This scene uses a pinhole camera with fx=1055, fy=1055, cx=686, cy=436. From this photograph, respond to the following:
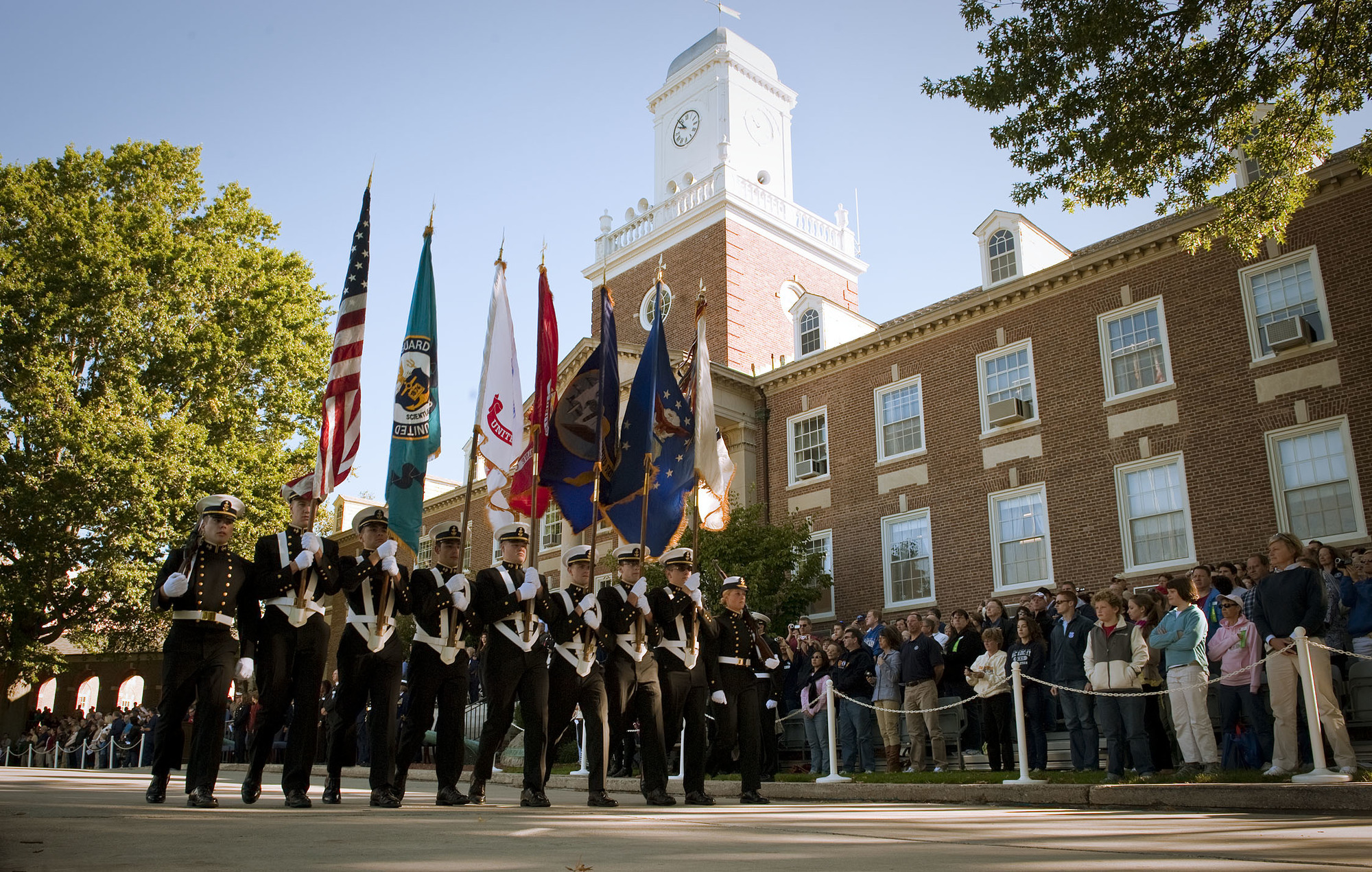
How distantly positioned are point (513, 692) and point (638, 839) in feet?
11.7

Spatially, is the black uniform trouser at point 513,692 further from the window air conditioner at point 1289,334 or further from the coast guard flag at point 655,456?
the window air conditioner at point 1289,334

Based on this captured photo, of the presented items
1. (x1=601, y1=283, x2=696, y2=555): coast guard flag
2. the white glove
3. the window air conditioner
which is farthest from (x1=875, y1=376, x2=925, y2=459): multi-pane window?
the white glove

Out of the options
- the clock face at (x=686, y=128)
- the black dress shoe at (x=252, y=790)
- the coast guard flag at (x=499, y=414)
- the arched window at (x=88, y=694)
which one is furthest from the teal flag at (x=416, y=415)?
the arched window at (x=88, y=694)

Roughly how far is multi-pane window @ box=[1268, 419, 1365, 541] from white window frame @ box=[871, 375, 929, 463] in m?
7.36

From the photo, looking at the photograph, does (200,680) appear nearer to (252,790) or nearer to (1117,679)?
(252,790)

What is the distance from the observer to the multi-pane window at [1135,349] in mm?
20094

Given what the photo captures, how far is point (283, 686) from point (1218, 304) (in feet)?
57.7

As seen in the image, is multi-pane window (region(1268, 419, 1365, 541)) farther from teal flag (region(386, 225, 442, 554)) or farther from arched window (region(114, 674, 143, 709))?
arched window (region(114, 674, 143, 709))

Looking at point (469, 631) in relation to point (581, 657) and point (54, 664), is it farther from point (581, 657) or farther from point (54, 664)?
point (54, 664)

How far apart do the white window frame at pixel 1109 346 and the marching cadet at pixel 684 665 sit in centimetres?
1352

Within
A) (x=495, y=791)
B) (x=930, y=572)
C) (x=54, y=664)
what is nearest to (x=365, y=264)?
(x=495, y=791)

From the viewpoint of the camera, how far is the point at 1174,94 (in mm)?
11578

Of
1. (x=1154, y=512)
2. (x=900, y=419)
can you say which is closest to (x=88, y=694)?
(x=900, y=419)

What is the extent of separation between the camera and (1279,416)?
1825 cm
